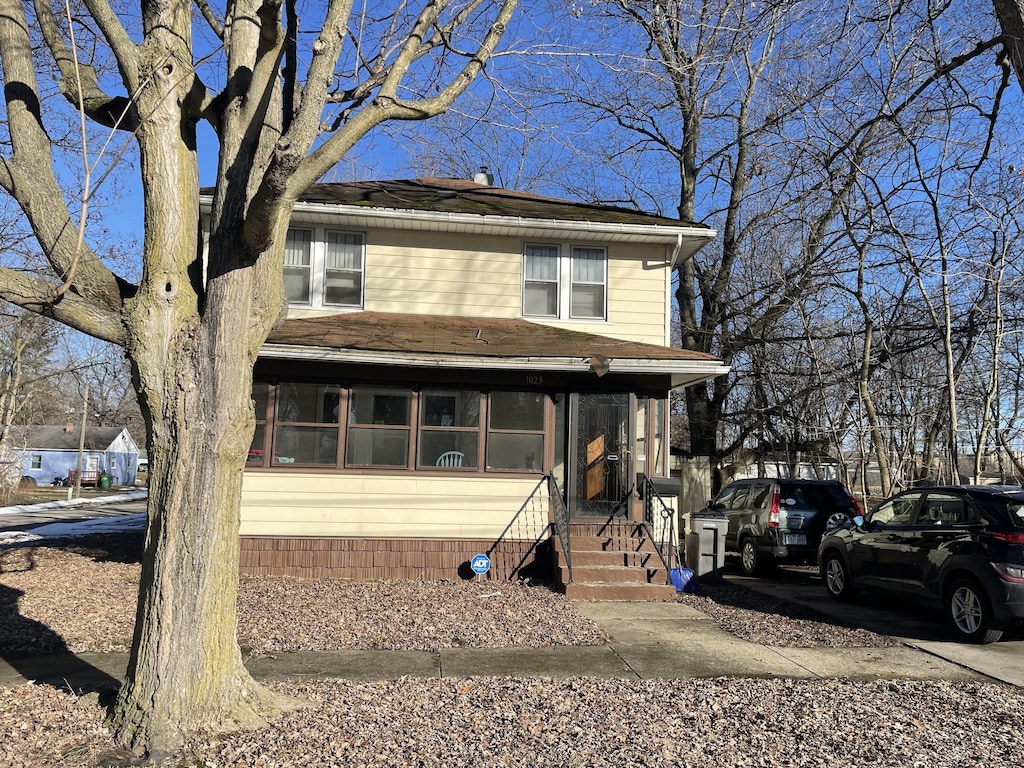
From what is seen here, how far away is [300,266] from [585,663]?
829cm

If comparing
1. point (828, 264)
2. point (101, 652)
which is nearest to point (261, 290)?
point (101, 652)

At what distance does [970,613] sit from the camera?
304 inches

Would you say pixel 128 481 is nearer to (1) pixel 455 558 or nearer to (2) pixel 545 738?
(1) pixel 455 558

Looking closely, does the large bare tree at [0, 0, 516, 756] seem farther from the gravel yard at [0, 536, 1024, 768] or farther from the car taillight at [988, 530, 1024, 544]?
the car taillight at [988, 530, 1024, 544]

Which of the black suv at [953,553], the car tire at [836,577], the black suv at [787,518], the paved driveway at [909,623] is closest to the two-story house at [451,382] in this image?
the black suv at [787,518]

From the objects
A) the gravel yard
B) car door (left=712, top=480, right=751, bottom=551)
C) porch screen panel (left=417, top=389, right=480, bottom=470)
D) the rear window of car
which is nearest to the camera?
the gravel yard

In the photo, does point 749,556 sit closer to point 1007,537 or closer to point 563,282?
point 563,282

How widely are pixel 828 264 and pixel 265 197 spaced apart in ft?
54.1

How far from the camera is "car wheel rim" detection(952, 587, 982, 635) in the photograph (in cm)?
763

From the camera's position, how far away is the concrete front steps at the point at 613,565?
32.7 ft

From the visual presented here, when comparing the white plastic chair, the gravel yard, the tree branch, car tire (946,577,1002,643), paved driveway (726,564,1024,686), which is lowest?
paved driveway (726,564,1024,686)

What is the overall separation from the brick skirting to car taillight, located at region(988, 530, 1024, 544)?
555cm

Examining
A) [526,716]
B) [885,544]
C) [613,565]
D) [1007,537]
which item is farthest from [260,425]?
[1007,537]

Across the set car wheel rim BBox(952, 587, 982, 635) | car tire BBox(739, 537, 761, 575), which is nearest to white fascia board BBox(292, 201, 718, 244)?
car tire BBox(739, 537, 761, 575)
